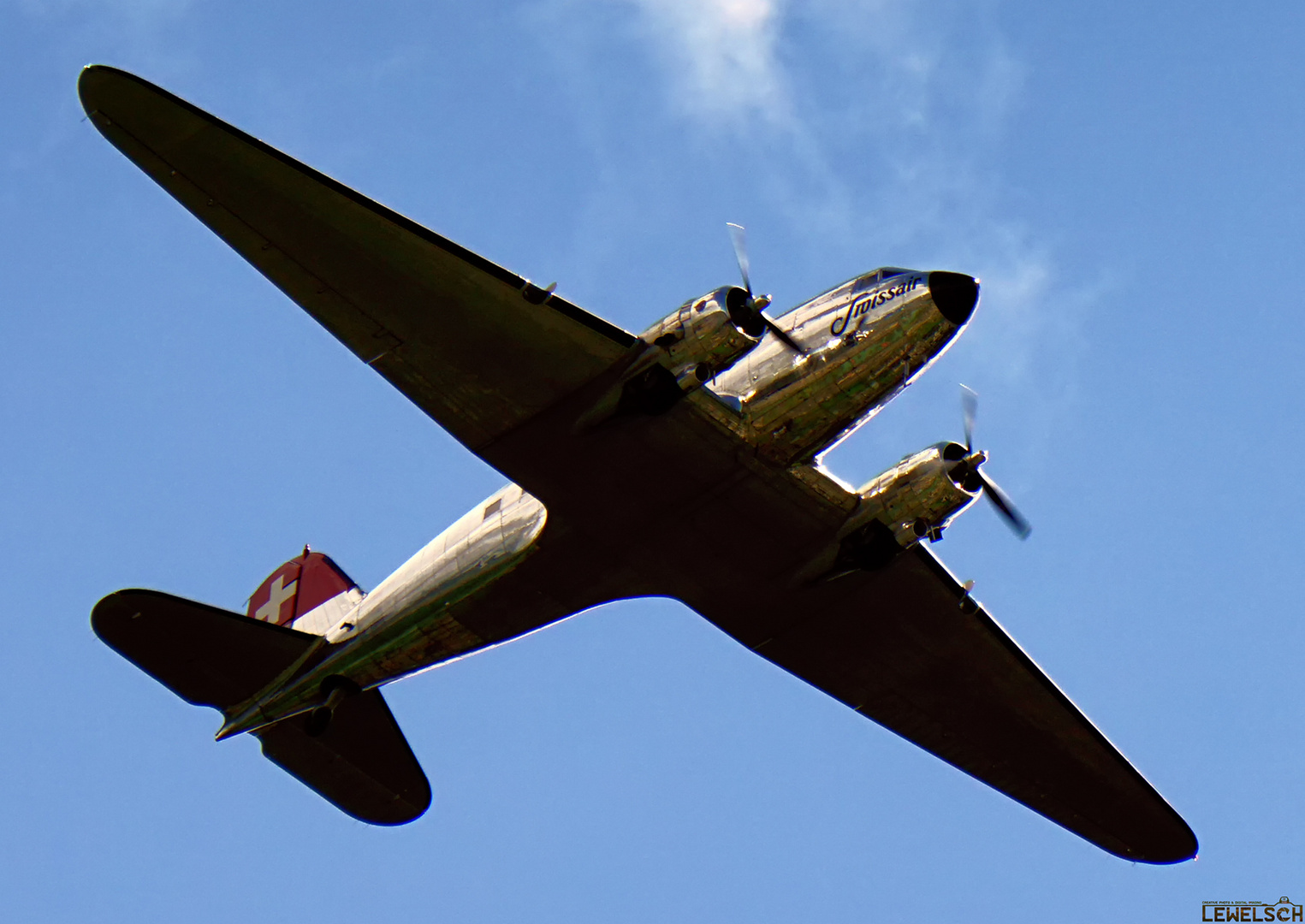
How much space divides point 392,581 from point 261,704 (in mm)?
3011

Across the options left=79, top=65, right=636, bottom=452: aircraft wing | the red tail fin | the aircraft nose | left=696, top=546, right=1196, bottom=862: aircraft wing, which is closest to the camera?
left=79, top=65, right=636, bottom=452: aircraft wing

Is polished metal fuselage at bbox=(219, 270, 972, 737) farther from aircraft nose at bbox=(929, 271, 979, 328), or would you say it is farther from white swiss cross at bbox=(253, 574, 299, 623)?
white swiss cross at bbox=(253, 574, 299, 623)

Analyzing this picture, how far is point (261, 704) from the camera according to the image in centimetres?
2817

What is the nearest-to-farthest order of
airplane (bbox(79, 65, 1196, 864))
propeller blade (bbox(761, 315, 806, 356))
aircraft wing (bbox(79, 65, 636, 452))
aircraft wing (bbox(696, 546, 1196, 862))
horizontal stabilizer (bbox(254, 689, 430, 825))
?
aircraft wing (bbox(79, 65, 636, 452)) < airplane (bbox(79, 65, 1196, 864)) < propeller blade (bbox(761, 315, 806, 356)) < aircraft wing (bbox(696, 546, 1196, 862)) < horizontal stabilizer (bbox(254, 689, 430, 825))

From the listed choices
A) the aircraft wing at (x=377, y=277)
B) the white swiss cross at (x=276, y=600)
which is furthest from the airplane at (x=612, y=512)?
the white swiss cross at (x=276, y=600)

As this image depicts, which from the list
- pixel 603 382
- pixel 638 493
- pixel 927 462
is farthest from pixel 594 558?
pixel 927 462

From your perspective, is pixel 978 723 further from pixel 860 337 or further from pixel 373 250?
pixel 373 250

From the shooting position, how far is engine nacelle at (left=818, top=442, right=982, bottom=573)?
1003 inches

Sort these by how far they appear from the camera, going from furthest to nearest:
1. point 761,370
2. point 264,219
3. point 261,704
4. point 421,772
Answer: point 421,772 < point 261,704 < point 761,370 < point 264,219

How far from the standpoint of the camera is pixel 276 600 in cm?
3328

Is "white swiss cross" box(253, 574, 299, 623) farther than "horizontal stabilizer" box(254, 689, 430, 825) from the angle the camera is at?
Yes

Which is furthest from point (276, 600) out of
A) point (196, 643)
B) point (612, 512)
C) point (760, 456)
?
point (760, 456)

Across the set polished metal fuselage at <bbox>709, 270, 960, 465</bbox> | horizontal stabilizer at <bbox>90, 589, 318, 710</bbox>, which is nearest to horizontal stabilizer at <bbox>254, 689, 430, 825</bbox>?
horizontal stabilizer at <bbox>90, 589, 318, 710</bbox>

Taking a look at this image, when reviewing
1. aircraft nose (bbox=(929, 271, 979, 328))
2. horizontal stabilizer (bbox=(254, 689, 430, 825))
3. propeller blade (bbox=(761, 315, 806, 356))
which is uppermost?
aircraft nose (bbox=(929, 271, 979, 328))
